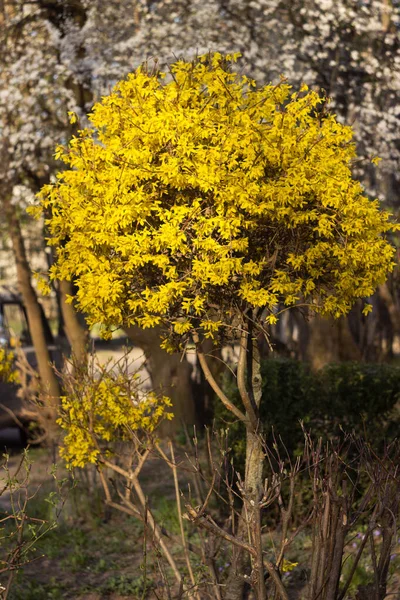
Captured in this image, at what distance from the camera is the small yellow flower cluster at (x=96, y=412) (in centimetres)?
667

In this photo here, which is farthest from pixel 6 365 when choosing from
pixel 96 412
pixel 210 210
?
pixel 210 210

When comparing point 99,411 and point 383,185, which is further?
point 383,185

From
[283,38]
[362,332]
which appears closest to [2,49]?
[283,38]

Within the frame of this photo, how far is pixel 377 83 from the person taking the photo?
13.2m

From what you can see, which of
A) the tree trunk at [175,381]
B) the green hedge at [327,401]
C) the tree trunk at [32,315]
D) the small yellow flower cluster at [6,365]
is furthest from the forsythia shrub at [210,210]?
the tree trunk at [32,315]

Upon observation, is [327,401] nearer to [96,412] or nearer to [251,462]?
[251,462]

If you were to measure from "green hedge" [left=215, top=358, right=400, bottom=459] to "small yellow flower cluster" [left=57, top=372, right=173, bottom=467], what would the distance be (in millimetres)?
1394

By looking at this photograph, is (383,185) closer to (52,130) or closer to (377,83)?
(377,83)

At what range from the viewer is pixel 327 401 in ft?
26.4

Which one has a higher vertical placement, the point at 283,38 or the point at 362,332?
the point at 283,38

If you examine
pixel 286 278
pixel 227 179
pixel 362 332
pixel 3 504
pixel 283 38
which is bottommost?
pixel 3 504

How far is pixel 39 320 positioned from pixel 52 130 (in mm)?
2858

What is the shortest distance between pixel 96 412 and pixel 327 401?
88.9 inches

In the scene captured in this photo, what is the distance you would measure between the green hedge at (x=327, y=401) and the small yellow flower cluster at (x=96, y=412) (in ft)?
4.57
